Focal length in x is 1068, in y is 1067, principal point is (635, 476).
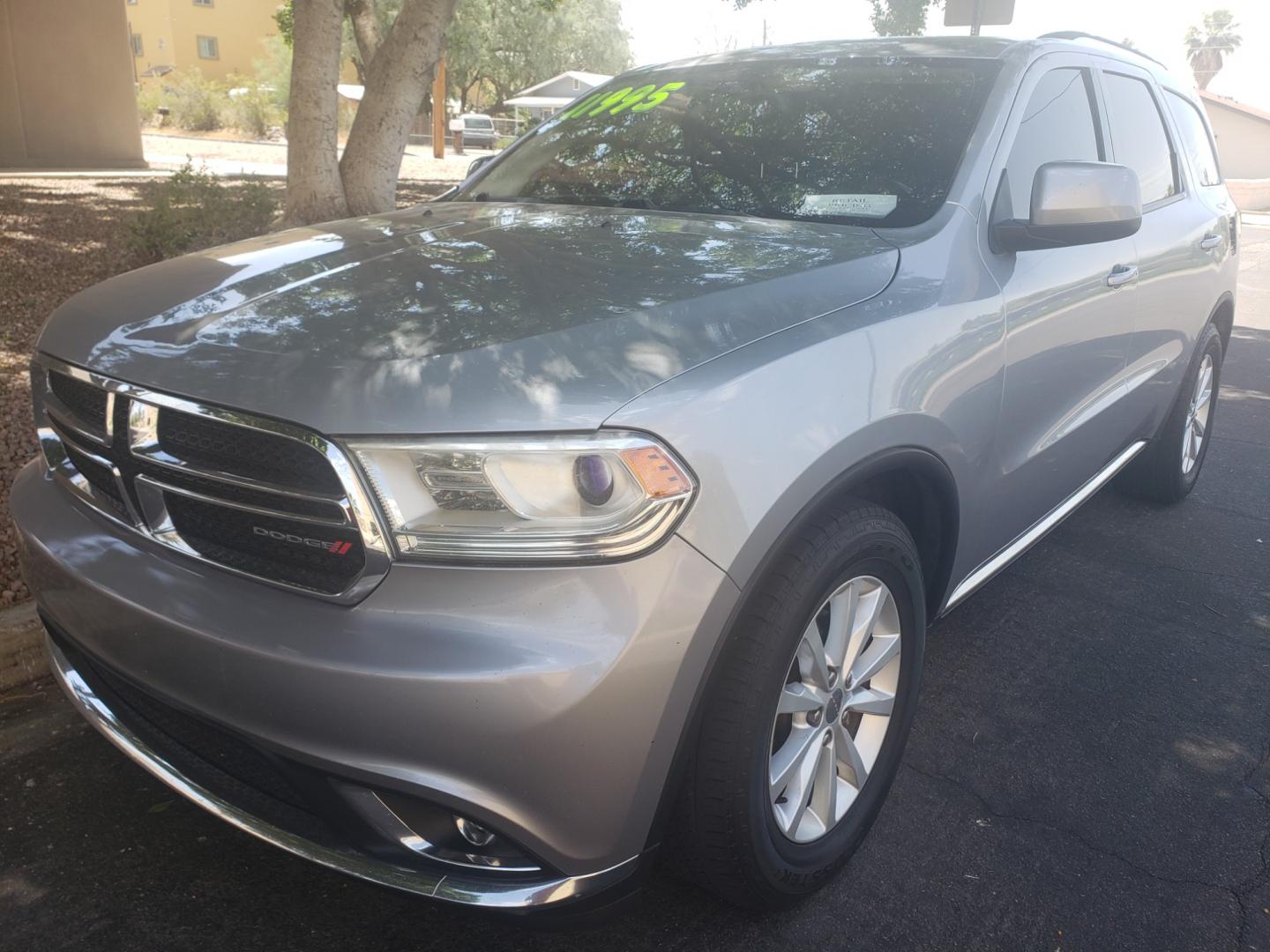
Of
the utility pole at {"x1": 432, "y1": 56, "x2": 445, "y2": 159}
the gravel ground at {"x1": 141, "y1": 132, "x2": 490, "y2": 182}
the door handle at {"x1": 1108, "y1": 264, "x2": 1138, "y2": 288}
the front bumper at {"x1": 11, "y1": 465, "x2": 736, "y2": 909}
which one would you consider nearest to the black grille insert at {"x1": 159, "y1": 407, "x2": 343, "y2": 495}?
the front bumper at {"x1": 11, "y1": 465, "x2": 736, "y2": 909}

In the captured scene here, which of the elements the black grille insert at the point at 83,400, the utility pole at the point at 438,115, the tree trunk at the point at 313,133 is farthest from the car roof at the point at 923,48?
the utility pole at the point at 438,115

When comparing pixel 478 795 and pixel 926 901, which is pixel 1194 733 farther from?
pixel 478 795

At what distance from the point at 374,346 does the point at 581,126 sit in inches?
80.6

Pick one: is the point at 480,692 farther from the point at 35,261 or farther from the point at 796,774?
the point at 35,261

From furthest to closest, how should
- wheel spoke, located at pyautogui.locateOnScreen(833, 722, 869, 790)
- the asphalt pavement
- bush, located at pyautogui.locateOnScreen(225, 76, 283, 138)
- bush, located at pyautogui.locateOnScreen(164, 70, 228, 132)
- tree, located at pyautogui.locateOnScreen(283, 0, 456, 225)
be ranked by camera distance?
bush, located at pyautogui.locateOnScreen(164, 70, 228, 132) < bush, located at pyautogui.locateOnScreen(225, 76, 283, 138) < tree, located at pyautogui.locateOnScreen(283, 0, 456, 225) < wheel spoke, located at pyautogui.locateOnScreen(833, 722, 869, 790) < the asphalt pavement

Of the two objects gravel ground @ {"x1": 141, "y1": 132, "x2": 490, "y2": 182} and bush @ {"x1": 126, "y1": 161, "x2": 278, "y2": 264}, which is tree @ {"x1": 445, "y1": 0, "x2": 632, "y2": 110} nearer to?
gravel ground @ {"x1": 141, "y1": 132, "x2": 490, "y2": 182}

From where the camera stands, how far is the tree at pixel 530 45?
4144 cm

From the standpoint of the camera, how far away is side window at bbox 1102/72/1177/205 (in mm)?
3732

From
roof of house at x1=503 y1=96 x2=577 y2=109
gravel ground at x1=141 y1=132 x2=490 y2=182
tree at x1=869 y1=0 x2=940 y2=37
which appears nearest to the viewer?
tree at x1=869 y1=0 x2=940 y2=37

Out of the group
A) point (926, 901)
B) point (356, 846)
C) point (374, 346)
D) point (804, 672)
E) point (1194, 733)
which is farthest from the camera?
point (1194, 733)

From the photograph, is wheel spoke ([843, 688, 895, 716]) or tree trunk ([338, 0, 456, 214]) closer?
wheel spoke ([843, 688, 895, 716])

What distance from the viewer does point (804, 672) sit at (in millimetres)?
2197

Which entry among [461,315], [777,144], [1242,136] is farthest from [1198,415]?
[1242,136]

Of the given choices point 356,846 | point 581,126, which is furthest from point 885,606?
point 581,126
